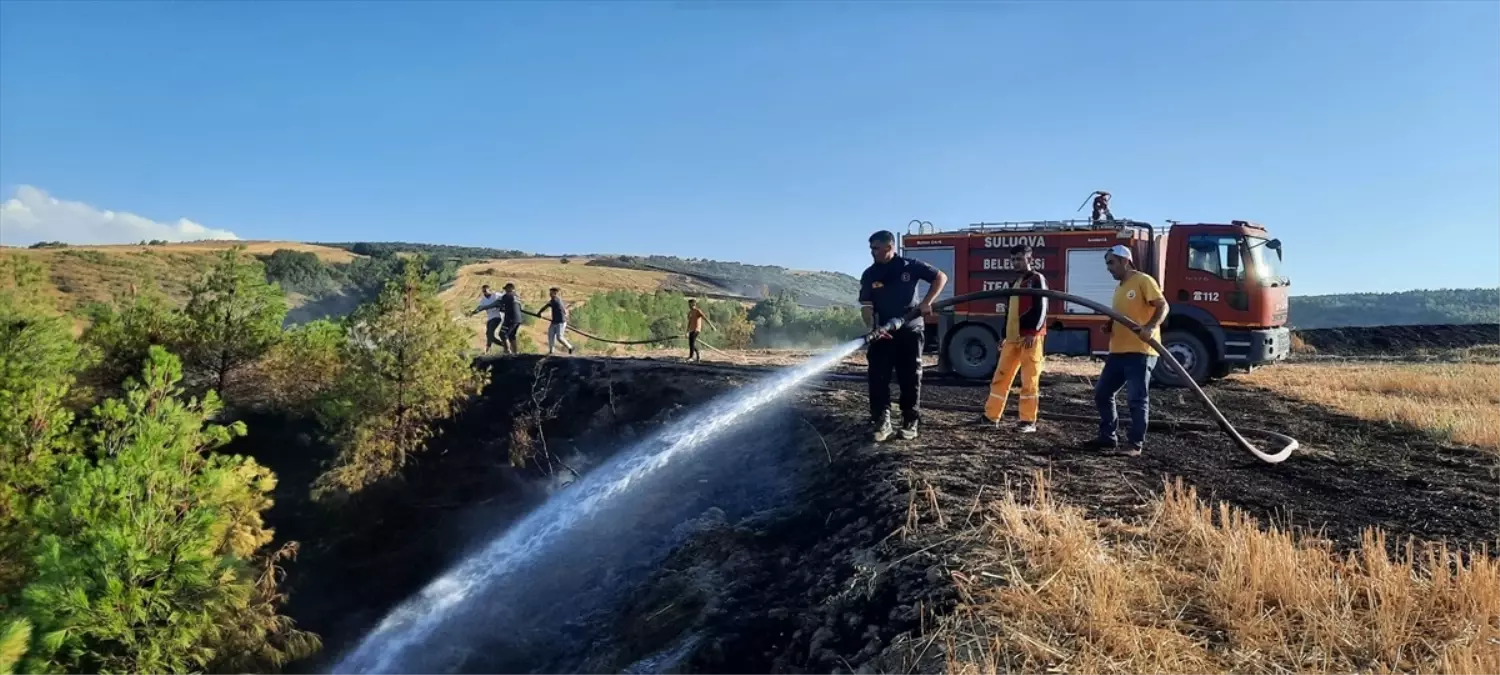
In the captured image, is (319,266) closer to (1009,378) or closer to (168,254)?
(168,254)

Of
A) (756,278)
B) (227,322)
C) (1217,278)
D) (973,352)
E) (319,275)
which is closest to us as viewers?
(1217,278)

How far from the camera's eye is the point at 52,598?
21.7ft

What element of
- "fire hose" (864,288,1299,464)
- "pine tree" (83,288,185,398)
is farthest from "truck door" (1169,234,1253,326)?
"pine tree" (83,288,185,398)

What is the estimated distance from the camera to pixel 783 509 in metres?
Result: 7.03

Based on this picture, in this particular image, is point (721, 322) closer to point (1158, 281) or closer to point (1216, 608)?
point (1158, 281)

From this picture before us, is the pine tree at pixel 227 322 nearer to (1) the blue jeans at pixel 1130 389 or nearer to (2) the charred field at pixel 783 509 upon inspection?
(2) the charred field at pixel 783 509

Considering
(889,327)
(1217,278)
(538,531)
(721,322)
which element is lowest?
(538,531)

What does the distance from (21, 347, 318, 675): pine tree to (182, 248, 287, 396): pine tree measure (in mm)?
5333

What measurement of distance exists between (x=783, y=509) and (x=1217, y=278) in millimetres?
9745

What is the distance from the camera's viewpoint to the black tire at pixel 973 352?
1435 centimetres

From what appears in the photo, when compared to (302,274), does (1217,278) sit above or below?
below

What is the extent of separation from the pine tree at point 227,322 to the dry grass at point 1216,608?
13.8 meters

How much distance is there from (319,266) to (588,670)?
233 feet

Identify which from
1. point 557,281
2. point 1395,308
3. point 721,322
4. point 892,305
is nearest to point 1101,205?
point 892,305
